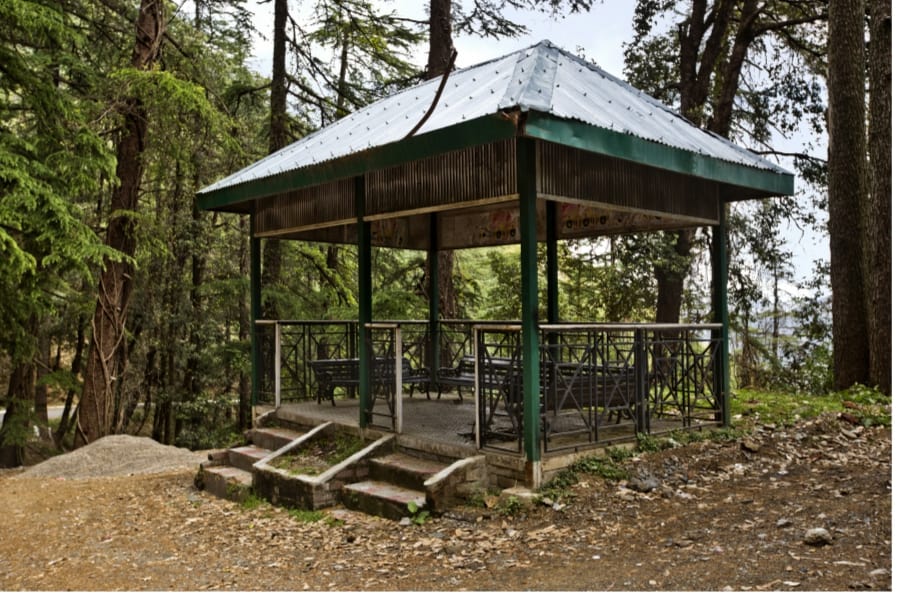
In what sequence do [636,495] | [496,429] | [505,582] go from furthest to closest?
[496,429] < [636,495] < [505,582]

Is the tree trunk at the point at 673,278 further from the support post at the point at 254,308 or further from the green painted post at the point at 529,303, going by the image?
the green painted post at the point at 529,303

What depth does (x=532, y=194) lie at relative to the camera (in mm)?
6078

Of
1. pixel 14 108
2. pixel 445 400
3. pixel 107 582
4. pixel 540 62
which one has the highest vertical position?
pixel 14 108

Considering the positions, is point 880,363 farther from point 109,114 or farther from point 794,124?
point 109,114

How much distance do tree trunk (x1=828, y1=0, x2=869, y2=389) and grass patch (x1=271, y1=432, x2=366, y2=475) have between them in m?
7.76

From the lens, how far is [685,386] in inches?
→ 313

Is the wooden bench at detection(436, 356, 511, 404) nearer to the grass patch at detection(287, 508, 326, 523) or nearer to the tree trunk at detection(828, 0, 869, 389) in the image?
the grass patch at detection(287, 508, 326, 523)

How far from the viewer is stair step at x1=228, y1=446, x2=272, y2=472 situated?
8180mm

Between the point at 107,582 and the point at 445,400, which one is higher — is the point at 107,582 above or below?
below

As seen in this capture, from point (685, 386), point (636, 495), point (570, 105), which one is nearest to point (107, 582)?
point (636, 495)

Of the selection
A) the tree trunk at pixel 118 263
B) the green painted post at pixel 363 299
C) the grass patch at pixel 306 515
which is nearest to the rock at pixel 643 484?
the grass patch at pixel 306 515

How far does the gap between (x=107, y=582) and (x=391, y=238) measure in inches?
263

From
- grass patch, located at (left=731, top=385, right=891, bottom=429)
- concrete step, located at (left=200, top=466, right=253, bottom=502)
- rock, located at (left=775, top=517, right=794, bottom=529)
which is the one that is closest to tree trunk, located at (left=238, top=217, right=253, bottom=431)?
concrete step, located at (left=200, top=466, right=253, bottom=502)

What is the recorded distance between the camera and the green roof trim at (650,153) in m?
5.44
